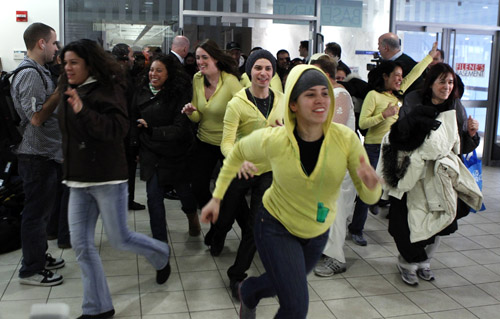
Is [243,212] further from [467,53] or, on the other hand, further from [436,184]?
[467,53]

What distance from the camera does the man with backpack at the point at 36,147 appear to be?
3736 millimetres

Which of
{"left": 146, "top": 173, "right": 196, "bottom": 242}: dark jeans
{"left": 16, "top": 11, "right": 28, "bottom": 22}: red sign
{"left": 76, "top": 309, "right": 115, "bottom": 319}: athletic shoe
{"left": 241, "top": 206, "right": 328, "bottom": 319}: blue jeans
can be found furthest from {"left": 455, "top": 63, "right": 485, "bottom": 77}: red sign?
{"left": 76, "top": 309, "right": 115, "bottom": 319}: athletic shoe

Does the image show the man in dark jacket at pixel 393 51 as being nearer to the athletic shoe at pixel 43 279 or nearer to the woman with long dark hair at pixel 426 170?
the woman with long dark hair at pixel 426 170

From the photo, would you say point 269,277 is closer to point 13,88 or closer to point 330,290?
point 330,290

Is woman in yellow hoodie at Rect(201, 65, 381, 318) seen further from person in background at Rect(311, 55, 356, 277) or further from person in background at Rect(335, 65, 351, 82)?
person in background at Rect(335, 65, 351, 82)

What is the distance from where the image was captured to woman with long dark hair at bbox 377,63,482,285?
3.87 metres

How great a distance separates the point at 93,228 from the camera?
3.29m

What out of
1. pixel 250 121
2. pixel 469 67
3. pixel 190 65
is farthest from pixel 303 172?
pixel 469 67

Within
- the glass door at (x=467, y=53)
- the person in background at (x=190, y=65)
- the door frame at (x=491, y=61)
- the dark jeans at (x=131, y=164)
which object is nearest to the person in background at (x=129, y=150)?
the dark jeans at (x=131, y=164)

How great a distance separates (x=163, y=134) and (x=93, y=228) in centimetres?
116

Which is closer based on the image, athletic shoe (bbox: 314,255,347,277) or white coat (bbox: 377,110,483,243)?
white coat (bbox: 377,110,483,243)

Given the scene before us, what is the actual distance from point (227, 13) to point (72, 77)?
5.56m

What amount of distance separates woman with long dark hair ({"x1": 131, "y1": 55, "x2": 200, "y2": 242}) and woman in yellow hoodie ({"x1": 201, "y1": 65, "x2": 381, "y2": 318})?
5.38 ft

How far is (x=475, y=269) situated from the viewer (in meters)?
4.54
